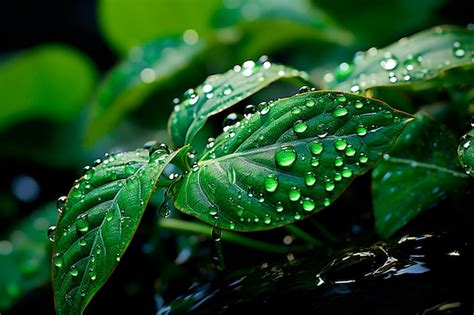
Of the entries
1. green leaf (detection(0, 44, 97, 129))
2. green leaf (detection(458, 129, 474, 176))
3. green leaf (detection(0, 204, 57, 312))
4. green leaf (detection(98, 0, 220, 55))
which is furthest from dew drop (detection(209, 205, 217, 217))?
green leaf (detection(0, 44, 97, 129))

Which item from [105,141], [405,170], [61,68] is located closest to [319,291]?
[405,170]

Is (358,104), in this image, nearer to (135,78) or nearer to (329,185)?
(329,185)

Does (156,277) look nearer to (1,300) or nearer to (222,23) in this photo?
(1,300)

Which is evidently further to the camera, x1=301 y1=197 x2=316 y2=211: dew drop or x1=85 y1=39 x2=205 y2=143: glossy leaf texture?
x1=85 y1=39 x2=205 y2=143: glossy leaf texture

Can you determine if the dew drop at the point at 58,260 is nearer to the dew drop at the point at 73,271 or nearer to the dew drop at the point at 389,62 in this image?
the dew drop at the point at 73,271

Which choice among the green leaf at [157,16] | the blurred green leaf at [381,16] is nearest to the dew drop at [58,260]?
the green leaf at [157,16]

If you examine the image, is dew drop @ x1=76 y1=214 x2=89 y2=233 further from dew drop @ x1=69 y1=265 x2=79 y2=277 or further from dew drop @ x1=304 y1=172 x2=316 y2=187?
dew drop @ x1=304 y1=172 x2=316 y2=187
